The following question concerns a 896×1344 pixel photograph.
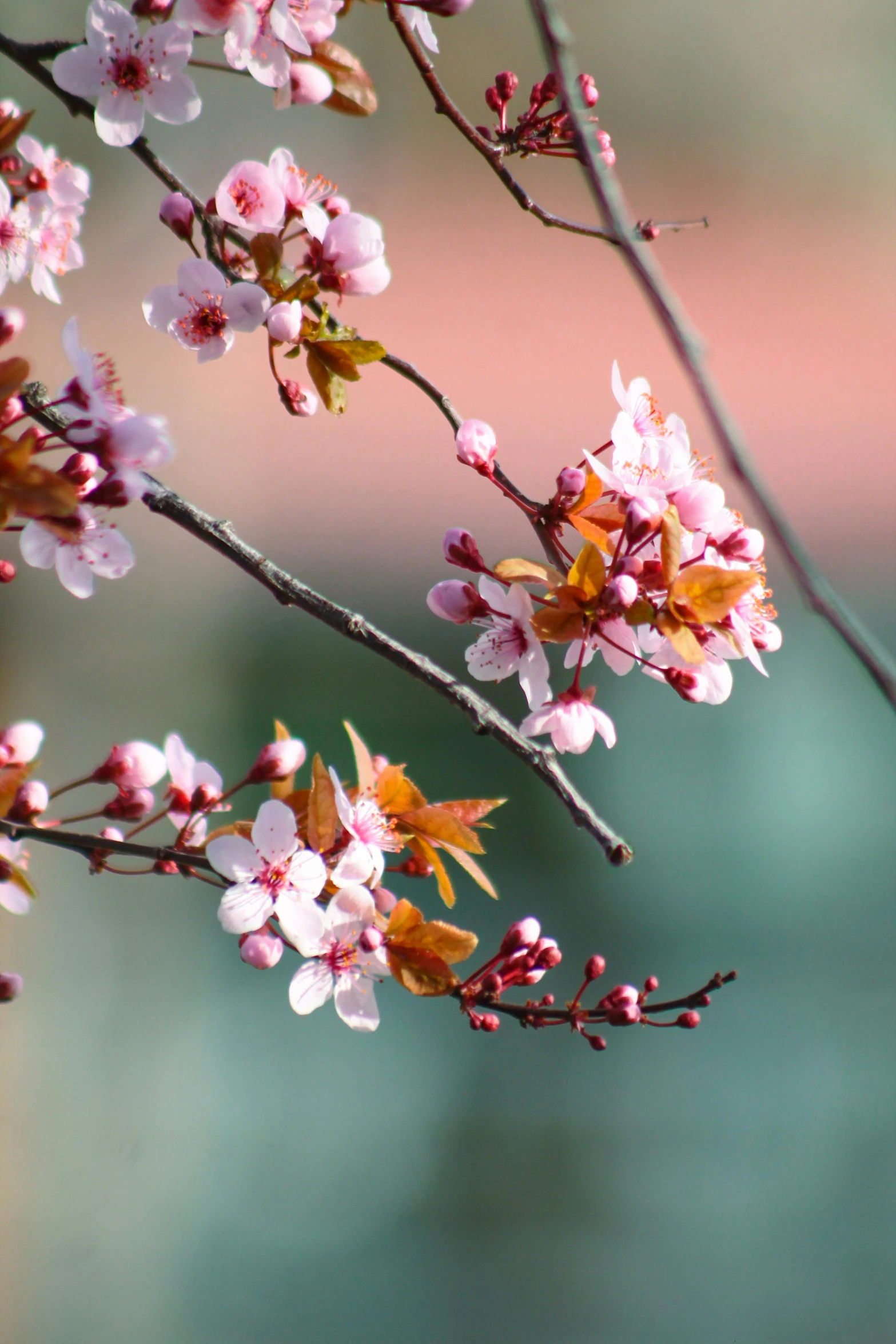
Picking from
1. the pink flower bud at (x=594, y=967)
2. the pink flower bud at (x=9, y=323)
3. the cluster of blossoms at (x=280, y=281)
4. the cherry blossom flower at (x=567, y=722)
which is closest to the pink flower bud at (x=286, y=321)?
the cluster of blossoms at (x=280, y=281)

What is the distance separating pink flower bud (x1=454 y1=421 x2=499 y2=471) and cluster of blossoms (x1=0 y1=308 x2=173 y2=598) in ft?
0.54

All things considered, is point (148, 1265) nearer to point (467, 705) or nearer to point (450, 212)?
point (467, 705)

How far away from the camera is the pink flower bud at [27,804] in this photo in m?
0.56

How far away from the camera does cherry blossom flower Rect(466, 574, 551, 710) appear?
0.55m

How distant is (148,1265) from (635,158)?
2508 millimetres

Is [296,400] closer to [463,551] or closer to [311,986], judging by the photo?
[463,551]

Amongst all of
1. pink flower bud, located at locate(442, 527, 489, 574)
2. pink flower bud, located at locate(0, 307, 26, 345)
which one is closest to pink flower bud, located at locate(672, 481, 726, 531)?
pink flower bud, located at locate(442, 527, 489, 574)

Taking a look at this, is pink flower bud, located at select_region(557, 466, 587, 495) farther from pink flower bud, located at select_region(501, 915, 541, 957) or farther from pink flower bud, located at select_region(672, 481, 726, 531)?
pink flower bud, located at select_region(501, 915, 541, 957)

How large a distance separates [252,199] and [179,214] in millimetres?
41

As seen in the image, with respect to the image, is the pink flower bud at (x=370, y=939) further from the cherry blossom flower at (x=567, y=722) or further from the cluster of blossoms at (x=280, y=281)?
the cluster of blossoms at (x=280, y=281)

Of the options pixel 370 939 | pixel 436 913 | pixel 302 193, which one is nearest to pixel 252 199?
pixel 302 193

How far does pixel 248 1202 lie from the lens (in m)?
A: 2.10

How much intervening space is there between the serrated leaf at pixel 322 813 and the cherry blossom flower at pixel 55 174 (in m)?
0.44

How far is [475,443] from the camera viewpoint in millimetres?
556
